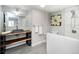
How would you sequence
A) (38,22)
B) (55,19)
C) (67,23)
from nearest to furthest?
(55,19) < (67,23) < (38,22)

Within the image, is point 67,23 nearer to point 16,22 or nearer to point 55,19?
point 55,19

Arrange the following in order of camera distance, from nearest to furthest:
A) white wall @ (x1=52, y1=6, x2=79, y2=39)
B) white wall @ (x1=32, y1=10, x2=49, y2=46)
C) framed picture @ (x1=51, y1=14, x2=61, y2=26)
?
1. framed picture @ (x1=51, y1=14, x2=61, y2=26)
2. white wall @ (x1=52, y1=6, x2=79, y2=39)
3. white wall @ (x1=32, y1=10, x2=49, y2=46)

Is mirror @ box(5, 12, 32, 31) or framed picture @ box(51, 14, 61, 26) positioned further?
mirror @ box(5, 12, 32, 31)

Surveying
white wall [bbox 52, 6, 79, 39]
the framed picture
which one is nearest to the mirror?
the framed picture

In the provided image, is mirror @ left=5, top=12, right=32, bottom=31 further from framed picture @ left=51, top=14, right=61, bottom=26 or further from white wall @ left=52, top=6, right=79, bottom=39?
white wall @ left=52, top=6, right=79, bottom=39

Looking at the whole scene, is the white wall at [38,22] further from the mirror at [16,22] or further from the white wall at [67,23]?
the white wall at [67,23]

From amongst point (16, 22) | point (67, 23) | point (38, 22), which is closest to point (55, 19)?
point (67, 23)

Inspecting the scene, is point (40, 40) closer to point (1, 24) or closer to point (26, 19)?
point (26, 19)

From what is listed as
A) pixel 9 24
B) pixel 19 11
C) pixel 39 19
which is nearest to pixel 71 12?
pixel 39 19

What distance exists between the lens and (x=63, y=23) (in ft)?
7.82

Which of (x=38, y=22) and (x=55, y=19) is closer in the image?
(x=55, y=19)

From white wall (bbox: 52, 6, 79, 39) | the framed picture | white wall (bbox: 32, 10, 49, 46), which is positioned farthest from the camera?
white wall (bbox: 32, 10, 49, 46)

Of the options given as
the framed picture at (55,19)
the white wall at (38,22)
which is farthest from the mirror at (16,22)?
the framed picture at (55,19)

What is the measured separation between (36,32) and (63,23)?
109 cm
